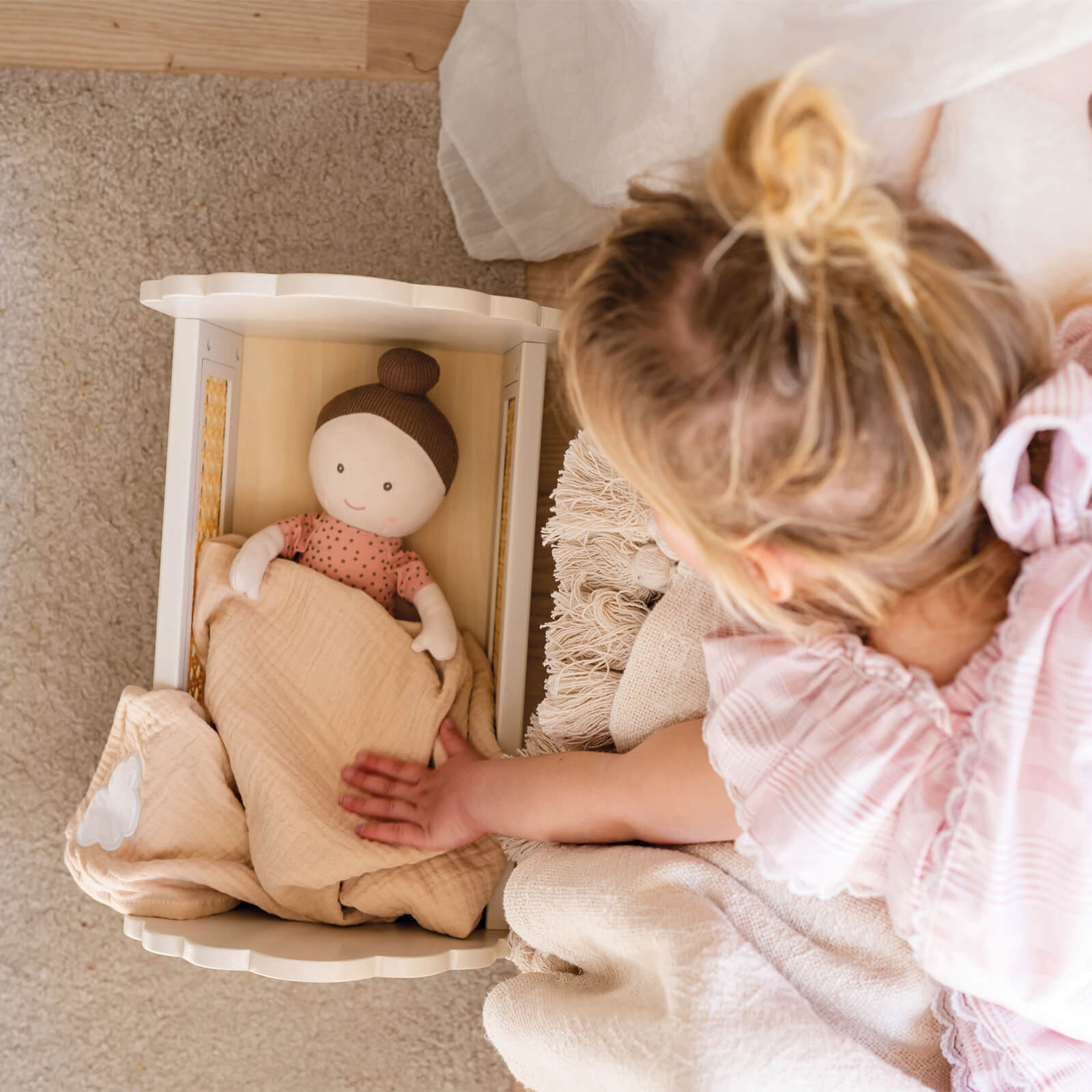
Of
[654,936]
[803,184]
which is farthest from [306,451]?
[803,184]

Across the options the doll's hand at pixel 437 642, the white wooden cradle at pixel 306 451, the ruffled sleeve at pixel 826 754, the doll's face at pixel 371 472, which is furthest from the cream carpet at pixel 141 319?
the ruffled sleeve at pixel 826 754

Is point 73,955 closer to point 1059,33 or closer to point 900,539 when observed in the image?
point 900,539

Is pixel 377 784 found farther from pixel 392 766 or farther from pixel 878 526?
pixel 878 526

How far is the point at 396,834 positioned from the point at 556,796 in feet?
0.57

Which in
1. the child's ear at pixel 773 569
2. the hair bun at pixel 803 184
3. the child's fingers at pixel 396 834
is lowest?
the child's fingers at pixel 396 834

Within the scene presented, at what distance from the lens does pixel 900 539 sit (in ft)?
1.51

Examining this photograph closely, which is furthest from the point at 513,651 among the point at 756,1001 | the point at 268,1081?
the point at 268,1081

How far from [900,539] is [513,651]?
459 millimetres

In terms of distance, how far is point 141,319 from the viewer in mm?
1006

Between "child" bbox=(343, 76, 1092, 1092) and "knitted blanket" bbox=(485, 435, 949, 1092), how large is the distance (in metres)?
0.08

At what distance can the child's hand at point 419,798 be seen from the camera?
0.81 metres

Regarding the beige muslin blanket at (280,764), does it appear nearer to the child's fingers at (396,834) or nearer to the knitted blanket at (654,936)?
the child's fingers at (396,834)

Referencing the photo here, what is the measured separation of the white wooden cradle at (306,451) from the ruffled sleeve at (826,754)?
316 mm

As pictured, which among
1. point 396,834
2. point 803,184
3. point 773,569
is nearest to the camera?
point 803,184
